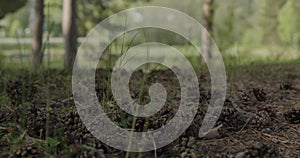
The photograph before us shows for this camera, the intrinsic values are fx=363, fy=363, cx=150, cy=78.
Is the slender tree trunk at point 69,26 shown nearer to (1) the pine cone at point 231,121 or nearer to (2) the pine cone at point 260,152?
(1) the pine cone at point 231,121

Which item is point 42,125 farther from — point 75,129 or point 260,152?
point 260,152

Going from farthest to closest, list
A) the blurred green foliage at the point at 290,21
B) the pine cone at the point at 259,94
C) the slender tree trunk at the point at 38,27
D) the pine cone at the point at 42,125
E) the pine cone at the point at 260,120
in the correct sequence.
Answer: the blurred green foliage at the point at 290,21 < the slender tree trunk at the point at 38,27 < the pine cone at the point at 259,94 < the pine cone at the point at 260,120 < the pine cone at the point at 42,125

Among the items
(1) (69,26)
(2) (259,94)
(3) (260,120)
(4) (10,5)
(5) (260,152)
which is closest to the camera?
(5) (260,152)

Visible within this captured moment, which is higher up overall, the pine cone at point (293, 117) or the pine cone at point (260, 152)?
the pine cone at point (293, 117)

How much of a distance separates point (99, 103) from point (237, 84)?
1.15 m

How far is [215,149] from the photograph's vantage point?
1213 mm

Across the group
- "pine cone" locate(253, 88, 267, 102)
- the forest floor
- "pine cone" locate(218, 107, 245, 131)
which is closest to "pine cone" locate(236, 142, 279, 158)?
the forest floor

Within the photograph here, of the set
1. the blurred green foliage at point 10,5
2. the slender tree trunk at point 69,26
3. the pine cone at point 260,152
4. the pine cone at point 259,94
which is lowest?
the pine cone at point 260,152

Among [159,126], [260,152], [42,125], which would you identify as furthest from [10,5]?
[260,152]

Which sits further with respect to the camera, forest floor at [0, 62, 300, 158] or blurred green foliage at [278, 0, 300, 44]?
blurred green foliage at [278, 0, 300, 44]

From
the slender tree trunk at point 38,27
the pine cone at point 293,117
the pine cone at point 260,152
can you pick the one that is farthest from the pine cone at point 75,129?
the slender tree trunk at point 38,27

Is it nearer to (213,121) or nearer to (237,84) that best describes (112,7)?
(237,84)

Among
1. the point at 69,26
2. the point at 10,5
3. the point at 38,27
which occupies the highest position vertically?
the point at 10,5

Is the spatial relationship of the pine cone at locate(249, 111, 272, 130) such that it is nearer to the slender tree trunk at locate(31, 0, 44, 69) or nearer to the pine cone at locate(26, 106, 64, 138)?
the pine cone at locate(26, 106, 64, 138)
